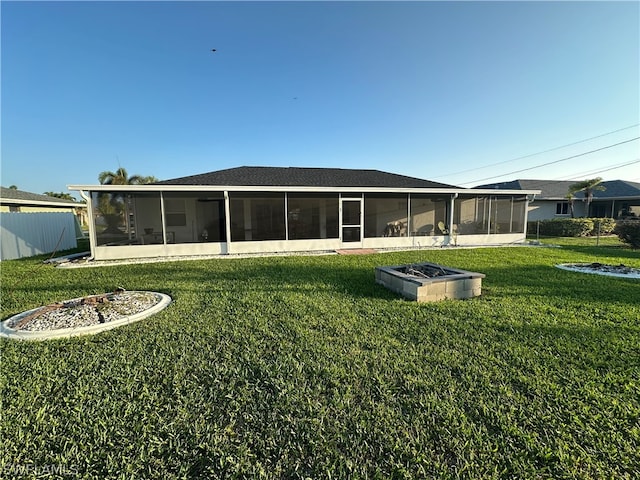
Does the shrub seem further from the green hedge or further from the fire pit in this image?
the fire pit

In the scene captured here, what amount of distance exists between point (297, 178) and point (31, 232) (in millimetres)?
11044

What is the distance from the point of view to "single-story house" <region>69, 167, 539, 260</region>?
398 inches

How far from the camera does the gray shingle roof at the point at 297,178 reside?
1173cm

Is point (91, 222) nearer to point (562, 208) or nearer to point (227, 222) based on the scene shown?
point (227, 222)

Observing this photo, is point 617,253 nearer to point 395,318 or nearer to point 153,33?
point 395,318

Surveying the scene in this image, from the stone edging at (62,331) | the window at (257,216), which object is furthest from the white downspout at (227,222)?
the stone edging at (62,331)

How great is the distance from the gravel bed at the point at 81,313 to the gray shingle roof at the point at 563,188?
26374mm

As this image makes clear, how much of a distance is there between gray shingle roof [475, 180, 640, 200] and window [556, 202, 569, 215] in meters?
0.64

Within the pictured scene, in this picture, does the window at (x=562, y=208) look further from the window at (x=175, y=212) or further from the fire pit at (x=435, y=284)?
the window at (x=175, y=212)

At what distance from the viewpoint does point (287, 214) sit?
11.6 m

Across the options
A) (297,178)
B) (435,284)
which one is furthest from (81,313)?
(297,178)

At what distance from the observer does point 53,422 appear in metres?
2.26

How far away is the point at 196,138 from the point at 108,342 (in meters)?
18.8

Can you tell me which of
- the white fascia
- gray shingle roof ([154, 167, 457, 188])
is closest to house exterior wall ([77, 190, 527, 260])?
the white fascia
